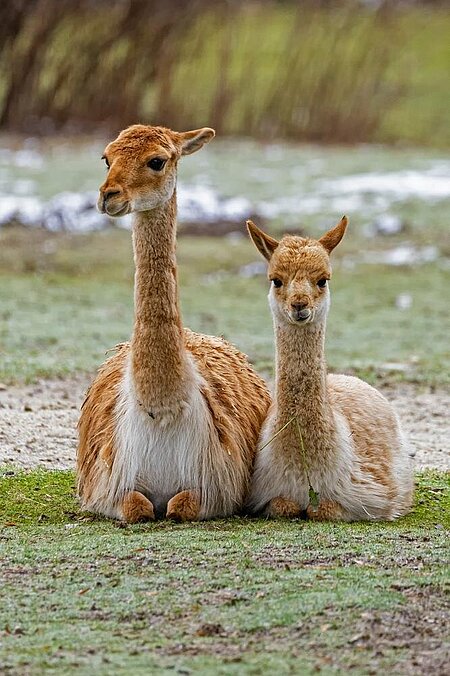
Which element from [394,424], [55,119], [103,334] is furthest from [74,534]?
[55,119]

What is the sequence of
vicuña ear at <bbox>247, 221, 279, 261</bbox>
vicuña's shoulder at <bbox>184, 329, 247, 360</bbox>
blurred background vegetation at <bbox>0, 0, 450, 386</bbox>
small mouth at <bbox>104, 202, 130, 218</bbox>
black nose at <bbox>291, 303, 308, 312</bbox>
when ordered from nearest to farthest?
small mouth at <bbox>104, 202, 130, 218</bbox>, black nose at <bbox>291, 303, 308, 312</bbox>, vicuña ear at <bbox>247, 221, 279, 261</bbox>, vicuña's shoulder at <bbox>184, 329, 247, 360</bbox>, blurred background vegetation at <bbox>0, 0, 450, 386</bbox>

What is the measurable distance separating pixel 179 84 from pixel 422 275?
8.39m

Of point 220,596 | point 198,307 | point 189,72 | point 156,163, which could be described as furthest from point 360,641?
point 189,72

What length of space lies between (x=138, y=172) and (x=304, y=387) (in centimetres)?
109

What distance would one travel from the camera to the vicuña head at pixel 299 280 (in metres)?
5.57

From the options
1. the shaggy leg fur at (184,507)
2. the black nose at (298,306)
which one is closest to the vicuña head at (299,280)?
the black nose at (298,306)

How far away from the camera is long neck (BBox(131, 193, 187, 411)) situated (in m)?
5.63

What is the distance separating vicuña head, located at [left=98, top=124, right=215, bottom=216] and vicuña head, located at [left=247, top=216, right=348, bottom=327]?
0.42 m

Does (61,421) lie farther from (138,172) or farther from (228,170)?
(228,170)

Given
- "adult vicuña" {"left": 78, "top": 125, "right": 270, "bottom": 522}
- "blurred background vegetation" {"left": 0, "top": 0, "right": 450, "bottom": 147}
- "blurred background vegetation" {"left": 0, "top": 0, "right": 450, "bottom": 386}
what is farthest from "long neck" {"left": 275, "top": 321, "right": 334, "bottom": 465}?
"blurred background vegetation" {"left": 0, "top": 0, "right": 450, "bottom": 147}

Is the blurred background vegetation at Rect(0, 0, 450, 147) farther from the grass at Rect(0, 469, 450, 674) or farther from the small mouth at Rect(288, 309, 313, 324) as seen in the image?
the grass at Rect(0, 469, 450, 674)

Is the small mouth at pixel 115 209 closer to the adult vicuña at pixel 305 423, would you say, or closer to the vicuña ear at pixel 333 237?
the adult vicuña at pixel 305 423

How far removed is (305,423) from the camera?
573 cm

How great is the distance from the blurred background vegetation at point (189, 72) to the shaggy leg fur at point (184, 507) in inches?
577
